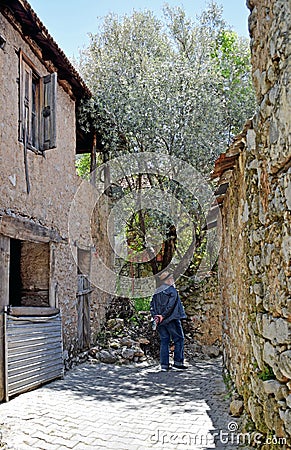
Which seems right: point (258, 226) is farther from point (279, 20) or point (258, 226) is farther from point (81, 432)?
point (81, 432)

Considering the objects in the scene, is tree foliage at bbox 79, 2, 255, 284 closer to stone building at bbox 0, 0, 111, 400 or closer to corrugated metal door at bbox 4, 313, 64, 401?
stone building at bbox 0, 0, 111, 400

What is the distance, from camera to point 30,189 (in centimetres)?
677

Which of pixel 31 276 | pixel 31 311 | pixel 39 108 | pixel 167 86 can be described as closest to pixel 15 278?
pixel 31 276

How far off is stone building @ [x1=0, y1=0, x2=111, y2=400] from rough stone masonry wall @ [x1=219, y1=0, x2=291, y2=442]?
311cm

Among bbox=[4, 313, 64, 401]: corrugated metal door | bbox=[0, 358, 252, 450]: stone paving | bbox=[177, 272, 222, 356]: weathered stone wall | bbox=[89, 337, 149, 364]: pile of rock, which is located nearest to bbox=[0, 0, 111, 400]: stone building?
bbox=[4, 313, 64, 401]: corrugated metal door

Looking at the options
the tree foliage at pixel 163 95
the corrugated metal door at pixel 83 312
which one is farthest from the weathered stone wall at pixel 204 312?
the corrugated metal door at pixel 83 312

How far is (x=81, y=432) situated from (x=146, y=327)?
601 cm

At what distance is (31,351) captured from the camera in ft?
20.9

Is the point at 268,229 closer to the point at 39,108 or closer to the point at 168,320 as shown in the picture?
the point at 168,320

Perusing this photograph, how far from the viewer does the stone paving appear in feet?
13.9

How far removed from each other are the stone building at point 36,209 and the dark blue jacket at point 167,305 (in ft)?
5.33

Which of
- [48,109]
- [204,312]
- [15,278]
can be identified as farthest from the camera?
[204,312]

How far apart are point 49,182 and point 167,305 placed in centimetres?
297

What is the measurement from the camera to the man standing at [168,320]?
811 centimetres
